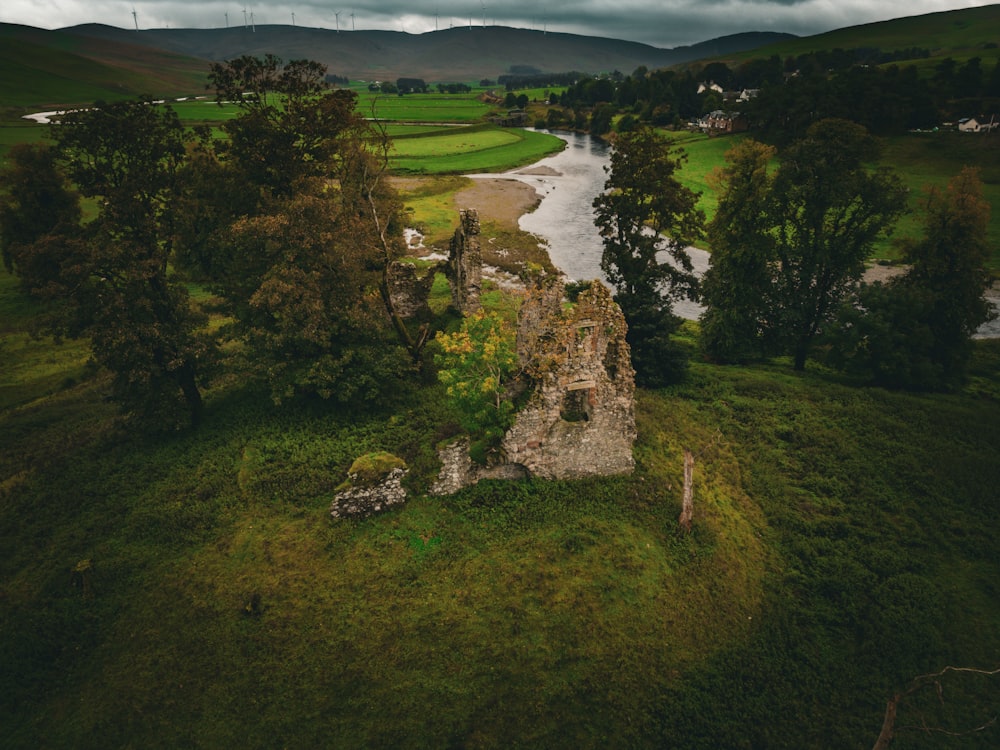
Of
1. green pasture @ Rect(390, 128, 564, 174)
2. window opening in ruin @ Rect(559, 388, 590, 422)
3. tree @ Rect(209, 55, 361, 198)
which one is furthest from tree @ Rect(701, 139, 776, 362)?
green pasture @ Rect(390, 128, 564, 174)

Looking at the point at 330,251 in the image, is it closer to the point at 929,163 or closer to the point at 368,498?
the point at 368,498

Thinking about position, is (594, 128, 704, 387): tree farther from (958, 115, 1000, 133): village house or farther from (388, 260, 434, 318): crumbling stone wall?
(958, 115, 1000, 133): village house

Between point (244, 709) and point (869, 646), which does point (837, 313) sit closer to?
point (869, 646)

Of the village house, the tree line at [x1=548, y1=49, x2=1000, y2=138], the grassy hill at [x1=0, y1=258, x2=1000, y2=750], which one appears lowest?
the grassy hill at [x1=0, y1=258, x2=1000, y2=750]

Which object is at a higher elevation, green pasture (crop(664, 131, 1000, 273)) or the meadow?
green pasture (crop(664, 131, 1000, 273))

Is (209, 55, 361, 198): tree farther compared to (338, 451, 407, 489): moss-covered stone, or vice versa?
(209, 55, 361, 198): tree

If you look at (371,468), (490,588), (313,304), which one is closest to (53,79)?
(313,304)

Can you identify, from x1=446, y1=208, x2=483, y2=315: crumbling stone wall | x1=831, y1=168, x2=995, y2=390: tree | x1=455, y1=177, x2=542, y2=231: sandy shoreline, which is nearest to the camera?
x1=831, y1=168, x2=995, y2=390: tree
